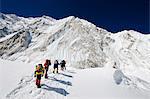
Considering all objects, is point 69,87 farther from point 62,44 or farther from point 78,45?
point 62,44

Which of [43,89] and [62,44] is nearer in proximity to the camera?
[43,89]

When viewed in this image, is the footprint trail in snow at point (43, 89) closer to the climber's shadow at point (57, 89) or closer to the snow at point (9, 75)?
the climber's shadow at point (57, 89)

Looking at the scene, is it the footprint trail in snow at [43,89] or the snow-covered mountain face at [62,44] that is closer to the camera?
the footprint trail in snow at [43,89]

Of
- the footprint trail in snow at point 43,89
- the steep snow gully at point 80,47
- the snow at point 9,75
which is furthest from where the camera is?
the steep snow gully at point 80,47

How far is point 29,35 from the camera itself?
336ft

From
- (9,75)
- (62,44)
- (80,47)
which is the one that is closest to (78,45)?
(80,47)

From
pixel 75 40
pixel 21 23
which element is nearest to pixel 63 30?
pixel 75 40

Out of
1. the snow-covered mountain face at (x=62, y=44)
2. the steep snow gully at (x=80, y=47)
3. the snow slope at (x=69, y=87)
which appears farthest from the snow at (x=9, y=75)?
the snow-covered mountain face at (x=62, y=44)

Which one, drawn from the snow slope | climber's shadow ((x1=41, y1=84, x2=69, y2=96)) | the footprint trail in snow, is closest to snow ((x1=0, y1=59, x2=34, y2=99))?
the snow slope

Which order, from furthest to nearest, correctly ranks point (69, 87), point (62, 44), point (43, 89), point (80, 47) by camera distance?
point (62, 44)
point (80, 47)
point (69, 87)
point (43, 89)

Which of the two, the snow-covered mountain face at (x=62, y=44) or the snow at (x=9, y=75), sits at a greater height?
the snow-covered mountain face at (x=62, y=44)

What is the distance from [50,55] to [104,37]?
26.6 m

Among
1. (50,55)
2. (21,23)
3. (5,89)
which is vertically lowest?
(5,89)

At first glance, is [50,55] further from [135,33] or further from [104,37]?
[135,33]
